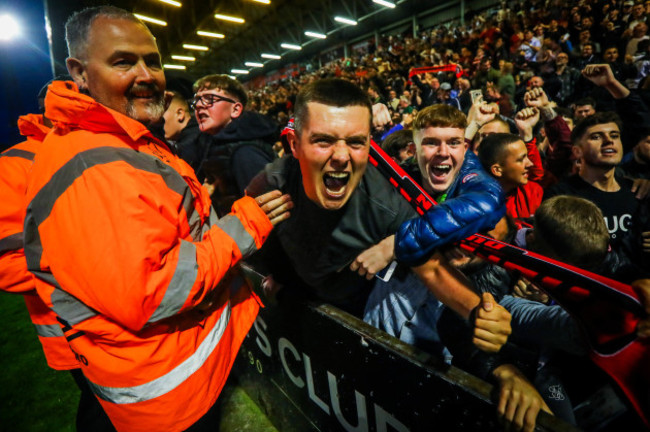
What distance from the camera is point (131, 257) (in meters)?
0.96

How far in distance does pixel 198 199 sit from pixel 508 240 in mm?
1997

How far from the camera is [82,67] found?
1.34 m

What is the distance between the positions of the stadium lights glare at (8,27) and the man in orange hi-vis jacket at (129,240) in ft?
16.8

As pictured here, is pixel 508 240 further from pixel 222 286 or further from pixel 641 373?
pixel 222 286

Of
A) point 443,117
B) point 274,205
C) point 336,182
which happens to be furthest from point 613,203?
point 274,205

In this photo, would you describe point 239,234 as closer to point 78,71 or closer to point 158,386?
point 158,386

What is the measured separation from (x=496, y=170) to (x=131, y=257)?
293 centimetres

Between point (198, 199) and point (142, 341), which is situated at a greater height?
point (198, 199)

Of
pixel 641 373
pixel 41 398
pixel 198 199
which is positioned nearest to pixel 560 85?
pixel 641 373

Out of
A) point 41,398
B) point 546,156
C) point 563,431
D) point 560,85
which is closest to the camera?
point 563,431

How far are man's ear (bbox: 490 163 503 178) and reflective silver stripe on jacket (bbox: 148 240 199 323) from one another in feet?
9.00

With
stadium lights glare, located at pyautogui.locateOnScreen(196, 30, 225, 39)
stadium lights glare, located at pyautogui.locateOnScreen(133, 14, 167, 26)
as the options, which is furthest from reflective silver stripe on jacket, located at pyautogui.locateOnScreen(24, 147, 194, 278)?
stadium lights glare, located at pyautogui.locateOnScreen(196, 30, 225, 39)

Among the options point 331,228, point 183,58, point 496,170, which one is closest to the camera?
point 331,228

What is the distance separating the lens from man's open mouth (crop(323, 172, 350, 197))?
1.72m
